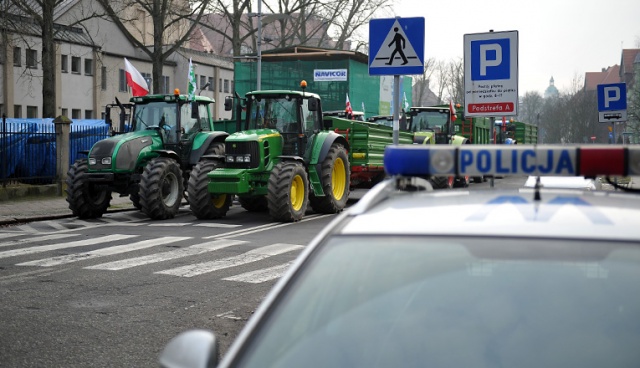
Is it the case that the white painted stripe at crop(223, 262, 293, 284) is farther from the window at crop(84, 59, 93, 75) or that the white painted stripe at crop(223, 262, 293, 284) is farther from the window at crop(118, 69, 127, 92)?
the window at crop(118, 69, 127, 92)

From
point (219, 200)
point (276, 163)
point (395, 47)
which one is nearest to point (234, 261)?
point (395, 47)

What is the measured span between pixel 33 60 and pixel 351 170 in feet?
105

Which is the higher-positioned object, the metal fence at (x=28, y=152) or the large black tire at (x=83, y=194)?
the metal fence at (x=28, y=152)

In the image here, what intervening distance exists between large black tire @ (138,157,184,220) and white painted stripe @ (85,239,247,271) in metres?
3.68

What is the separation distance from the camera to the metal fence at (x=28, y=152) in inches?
930

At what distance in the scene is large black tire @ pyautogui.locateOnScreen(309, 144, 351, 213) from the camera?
18.6 meters

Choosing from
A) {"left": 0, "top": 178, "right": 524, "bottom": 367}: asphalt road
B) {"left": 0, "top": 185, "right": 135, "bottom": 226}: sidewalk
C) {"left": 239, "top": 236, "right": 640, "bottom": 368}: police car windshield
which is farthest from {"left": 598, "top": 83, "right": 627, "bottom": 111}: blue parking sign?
{"left": 239, "top": 236, "right": 640, "bottom": 368}: police car windshield

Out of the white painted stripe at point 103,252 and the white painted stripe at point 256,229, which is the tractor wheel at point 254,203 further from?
the white painted stripe at point 103,252

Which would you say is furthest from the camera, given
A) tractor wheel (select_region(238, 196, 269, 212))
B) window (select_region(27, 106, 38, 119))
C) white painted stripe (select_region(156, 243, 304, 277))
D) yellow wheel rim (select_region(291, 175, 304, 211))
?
window (select_region(27, 106, 38, 119))

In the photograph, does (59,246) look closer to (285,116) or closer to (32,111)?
(285,116)

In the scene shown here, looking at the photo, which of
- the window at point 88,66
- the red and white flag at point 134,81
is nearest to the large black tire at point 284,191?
the red and white flag at point 134,81

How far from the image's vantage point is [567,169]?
3189 mm

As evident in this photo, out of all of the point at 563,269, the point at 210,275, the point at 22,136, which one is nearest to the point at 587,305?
the point at 563,269

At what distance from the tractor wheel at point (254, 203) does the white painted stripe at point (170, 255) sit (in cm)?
532
